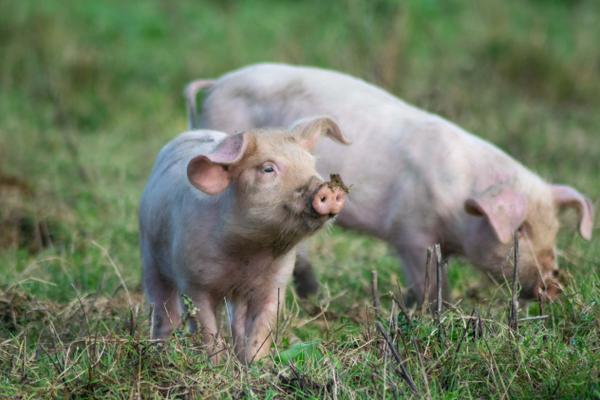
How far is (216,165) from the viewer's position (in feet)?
13.2

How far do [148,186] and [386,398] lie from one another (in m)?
1.59

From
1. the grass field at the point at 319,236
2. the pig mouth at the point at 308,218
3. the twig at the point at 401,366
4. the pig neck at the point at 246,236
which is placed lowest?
the grass field at the point at 319,236

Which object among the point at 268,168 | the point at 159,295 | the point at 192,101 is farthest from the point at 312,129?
the point at 192,101

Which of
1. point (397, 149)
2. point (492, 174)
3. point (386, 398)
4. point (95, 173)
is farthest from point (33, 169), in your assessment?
point (386, 398)

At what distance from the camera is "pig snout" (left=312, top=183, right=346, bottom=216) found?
3.75 m

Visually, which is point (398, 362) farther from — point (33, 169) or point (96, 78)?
point (96, 78)

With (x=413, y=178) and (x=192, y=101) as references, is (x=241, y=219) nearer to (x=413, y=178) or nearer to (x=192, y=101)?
(x=413, y=178)

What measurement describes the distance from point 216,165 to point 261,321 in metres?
0.67

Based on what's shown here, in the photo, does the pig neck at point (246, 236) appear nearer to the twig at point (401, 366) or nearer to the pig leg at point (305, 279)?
the twig at point (401, 366)

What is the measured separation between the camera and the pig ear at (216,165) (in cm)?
396

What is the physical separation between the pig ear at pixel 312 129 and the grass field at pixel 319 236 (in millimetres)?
626

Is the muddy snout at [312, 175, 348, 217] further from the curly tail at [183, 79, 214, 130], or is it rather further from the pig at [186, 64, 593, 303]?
the curly tail at [183, 79, 214, 130]

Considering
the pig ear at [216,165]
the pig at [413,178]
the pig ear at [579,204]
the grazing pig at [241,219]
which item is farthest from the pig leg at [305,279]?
the pig ear at [216,165]

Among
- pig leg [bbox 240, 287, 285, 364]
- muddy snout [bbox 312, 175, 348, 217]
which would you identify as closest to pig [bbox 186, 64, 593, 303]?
pig leg [bbox 240, 287, 285, 364]
